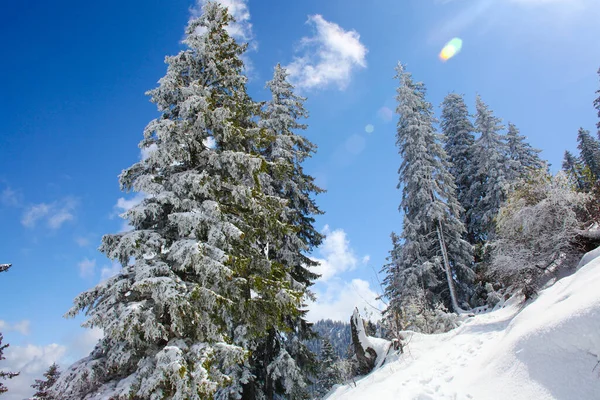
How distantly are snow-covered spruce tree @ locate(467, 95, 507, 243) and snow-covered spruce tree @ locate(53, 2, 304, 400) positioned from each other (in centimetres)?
1973

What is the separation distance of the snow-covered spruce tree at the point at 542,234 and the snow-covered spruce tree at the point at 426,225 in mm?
8105

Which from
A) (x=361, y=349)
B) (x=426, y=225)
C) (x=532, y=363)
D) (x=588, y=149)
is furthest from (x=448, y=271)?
(x=588, y=149)

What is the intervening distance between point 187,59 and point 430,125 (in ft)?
58.1

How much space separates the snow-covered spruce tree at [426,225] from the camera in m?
18.8

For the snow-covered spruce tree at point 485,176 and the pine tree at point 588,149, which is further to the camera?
the pine tree at point 588,149

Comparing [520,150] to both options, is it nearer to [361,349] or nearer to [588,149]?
[588,149]

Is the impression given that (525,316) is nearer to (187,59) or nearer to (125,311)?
(125,311)

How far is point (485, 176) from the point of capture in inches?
1051

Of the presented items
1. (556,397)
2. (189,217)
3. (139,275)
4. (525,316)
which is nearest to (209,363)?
(139,275)

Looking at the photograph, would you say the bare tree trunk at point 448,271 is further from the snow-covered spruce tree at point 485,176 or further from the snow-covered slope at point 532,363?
the snow-covered slope at point 532,363

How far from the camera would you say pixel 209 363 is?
20.4 feet

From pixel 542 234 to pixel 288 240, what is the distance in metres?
9.09

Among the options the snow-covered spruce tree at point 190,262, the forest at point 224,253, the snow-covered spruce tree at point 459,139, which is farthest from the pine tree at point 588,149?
the snow-covered spruce tree at point 190,262

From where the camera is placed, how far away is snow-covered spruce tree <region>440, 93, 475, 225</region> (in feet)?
91.5
